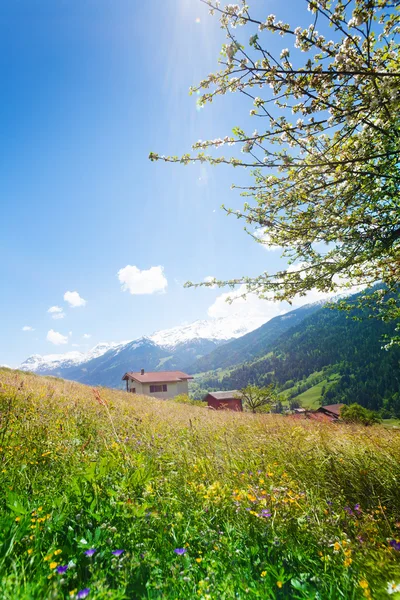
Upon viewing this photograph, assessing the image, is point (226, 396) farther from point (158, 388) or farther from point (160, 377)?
point (158, 388)

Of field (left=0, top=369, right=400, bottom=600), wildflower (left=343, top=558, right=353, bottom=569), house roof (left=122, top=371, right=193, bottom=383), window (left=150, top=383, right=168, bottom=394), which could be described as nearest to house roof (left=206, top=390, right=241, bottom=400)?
house roof (left=122, top=371, right=193, bottom=383)

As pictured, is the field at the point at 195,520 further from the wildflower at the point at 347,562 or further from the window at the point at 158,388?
the window at the point at 158,388

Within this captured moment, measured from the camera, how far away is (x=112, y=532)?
8.43ft

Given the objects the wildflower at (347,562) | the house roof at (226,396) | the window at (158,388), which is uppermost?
the wildflower at (347,562)

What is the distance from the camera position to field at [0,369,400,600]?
2.12 meters

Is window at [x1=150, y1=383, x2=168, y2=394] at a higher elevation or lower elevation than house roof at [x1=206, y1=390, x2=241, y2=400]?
higher

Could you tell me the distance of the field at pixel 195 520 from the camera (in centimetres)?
212

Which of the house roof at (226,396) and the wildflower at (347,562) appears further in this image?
the house roof at (226,396)

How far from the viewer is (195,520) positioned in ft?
10.4

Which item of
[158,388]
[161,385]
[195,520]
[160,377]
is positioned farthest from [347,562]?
[160,377]

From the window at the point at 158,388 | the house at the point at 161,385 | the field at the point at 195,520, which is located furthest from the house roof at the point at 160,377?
the field at the point at 195,520

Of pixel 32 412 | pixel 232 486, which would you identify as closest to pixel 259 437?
pixel 232 486

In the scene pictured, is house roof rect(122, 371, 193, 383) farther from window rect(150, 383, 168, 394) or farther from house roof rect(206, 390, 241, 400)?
house roof rect(206, 390, 241, 400)

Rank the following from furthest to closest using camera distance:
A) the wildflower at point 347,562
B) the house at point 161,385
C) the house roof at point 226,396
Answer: the house roof at point 226,396 → the house at point 161,385 → the wildflower at point 347,562
